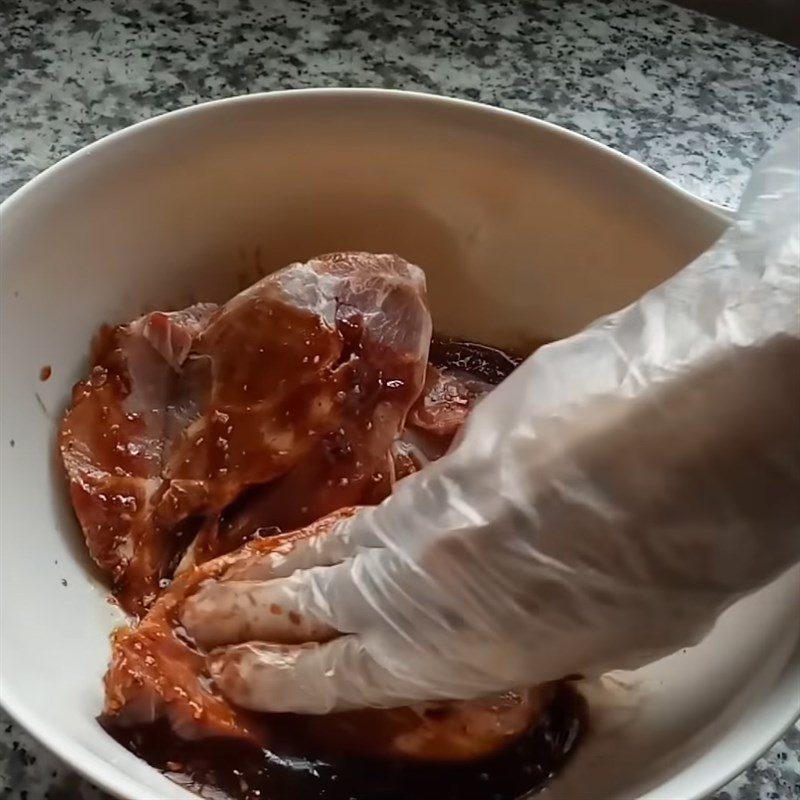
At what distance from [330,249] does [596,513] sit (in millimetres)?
482

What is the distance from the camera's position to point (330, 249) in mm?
979

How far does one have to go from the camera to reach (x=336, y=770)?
2.39 feet

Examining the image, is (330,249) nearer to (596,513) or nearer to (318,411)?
(318,411)

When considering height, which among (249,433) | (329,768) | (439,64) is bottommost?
(329,768)

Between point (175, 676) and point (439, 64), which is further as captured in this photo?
point (439, 64)

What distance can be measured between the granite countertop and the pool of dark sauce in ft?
2.00

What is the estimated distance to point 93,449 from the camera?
836 millimetres

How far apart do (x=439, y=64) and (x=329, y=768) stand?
758 millimetres

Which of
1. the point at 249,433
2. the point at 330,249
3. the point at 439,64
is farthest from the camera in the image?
the point at 439,64

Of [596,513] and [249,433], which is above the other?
[596,513]

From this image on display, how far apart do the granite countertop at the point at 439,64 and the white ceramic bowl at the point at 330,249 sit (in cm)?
24

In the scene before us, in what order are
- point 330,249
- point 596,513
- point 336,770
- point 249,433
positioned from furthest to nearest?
point 330,249 → point 249,433 → point 336,770 → point 596,513

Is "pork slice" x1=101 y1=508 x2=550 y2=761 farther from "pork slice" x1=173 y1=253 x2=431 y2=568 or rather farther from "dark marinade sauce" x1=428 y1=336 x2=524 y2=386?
"dark marinade sauce" x1=428 y1=336 x2=524 y2=386

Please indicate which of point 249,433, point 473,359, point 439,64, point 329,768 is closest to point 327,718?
point 329,768
